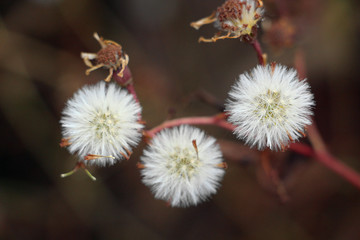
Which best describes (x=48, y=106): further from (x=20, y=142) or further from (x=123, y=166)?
(x=123, y=166)

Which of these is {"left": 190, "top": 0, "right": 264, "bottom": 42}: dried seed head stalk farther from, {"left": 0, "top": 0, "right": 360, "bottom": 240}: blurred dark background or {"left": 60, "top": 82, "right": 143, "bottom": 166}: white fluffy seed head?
{"left": 0, "top": 0, "right": 360, "bottom": 240}: blurred dark background

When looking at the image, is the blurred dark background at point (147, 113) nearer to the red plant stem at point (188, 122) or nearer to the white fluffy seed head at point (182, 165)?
the red plant stem at point (188, 122)

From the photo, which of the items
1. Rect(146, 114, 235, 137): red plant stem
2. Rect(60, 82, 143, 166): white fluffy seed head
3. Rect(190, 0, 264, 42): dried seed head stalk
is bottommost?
Rect(60, 82, 143, 166): white fluffy seed head

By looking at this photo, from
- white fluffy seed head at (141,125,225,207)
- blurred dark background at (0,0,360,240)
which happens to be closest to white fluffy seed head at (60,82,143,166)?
white fluffy seed head at (141,125,225,207)

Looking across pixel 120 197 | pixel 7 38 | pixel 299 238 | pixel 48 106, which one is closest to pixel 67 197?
pixel 120 197

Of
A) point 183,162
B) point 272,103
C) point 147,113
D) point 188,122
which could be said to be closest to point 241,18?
point 272,103

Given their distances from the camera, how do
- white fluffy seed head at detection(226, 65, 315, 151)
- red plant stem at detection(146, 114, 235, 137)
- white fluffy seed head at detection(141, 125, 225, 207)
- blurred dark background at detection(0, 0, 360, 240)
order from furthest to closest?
blurred dark background at detection(0, 0, 360, 240) < red plant stem at detection(146, 114, 235, 137) < white fluffy seed head at detection(141, 125, 225, 207) < white fluffy seed head at detection(226, 65, 315, 151)
